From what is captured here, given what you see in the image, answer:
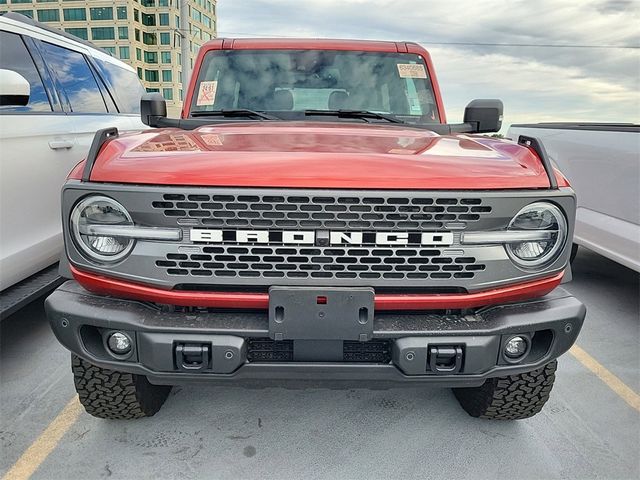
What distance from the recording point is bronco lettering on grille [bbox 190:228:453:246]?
1939 mm

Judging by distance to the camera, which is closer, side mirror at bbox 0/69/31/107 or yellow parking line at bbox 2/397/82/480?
yellow parking line at bbox 2/397/82/480

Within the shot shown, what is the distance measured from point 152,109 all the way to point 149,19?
84.9 m

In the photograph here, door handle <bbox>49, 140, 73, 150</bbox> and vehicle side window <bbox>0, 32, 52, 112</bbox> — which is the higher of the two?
vehicle side window <bbox>0, 32, 52, 112</bbox>

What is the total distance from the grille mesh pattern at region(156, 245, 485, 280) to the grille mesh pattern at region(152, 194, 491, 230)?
3.6 inches

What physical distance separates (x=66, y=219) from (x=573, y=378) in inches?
116

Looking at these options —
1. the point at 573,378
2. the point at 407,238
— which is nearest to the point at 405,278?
the point at 407,238

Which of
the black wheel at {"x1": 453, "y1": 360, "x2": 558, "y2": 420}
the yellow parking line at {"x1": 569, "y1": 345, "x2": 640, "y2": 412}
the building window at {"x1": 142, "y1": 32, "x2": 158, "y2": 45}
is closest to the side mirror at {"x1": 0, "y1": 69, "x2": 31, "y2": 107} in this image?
the black wheel at {"x1": 453, "y1": 360, "x2": 558, "y2": 420}

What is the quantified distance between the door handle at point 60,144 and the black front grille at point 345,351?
7.72 ft

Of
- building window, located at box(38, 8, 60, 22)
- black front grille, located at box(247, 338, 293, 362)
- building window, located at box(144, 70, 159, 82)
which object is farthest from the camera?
building window, located at box(144, 70, 159, 82)

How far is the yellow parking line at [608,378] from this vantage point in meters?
3.04

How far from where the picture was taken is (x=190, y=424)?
2682 millimetres

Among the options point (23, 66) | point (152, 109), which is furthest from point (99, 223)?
point (23, 66)

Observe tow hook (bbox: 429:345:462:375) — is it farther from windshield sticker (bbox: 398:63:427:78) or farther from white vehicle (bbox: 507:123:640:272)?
white vehicle (bbox: 507:123:640:272)

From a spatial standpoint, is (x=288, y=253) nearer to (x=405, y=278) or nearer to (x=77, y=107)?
(x=405, y=278)
